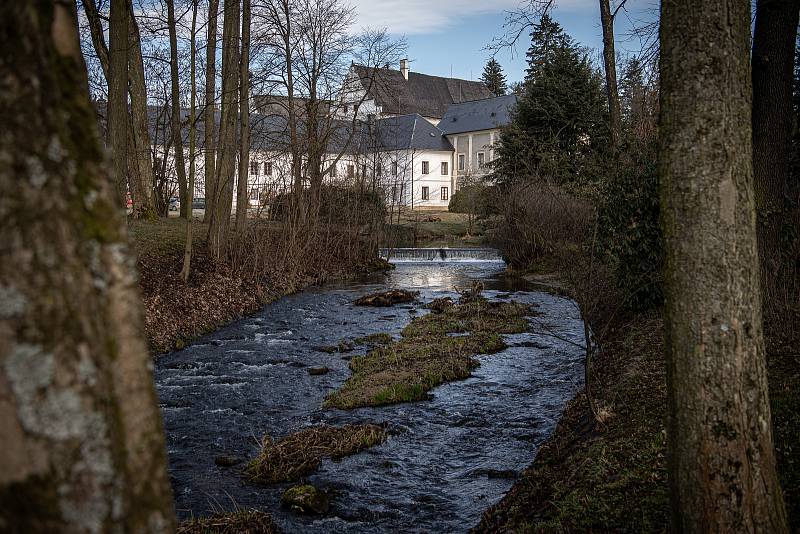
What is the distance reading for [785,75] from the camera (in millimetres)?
9242

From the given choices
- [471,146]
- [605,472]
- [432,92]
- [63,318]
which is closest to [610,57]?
[605,472]

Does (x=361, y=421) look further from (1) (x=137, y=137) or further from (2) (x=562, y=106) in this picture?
(2) (x=562, y=106)

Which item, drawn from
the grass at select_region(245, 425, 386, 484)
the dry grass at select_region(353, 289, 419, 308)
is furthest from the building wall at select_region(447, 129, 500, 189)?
the grass at select_region(245, 425, 386, 484)

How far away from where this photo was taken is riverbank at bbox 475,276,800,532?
185 inches

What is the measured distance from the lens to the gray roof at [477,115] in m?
66.2

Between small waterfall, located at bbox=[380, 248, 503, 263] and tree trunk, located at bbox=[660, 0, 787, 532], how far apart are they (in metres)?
27.9

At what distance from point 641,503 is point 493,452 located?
308 cm

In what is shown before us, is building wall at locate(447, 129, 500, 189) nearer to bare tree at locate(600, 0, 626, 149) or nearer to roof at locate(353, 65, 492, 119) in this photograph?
roof at locate(353, 65, 492, 119)

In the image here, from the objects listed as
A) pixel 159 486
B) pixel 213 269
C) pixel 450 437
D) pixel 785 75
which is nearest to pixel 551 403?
pixel 450 437

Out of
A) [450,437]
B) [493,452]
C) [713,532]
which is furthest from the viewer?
[450,437]

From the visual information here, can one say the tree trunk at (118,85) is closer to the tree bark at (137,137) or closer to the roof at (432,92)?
the tree bark at (137,137)

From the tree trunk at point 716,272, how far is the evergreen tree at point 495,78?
89.3m

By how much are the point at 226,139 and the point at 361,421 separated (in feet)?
39.8

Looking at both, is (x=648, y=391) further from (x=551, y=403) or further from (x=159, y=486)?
(x=159, y=486)
